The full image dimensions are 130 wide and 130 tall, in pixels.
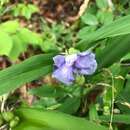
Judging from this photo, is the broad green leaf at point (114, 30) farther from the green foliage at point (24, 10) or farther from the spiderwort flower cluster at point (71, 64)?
the green foliage at point (24, 10)

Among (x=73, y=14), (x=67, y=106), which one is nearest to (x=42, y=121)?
(x=67, y=106)

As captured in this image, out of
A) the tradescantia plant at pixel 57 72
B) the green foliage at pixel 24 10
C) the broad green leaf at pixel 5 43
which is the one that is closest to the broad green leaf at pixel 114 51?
the tradescantia plant at pixel 57 72

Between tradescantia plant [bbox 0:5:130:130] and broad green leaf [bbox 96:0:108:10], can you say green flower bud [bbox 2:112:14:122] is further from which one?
broad green leaf [bbox 96:0:108:10]

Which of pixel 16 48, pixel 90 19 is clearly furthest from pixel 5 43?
pixel 90 19

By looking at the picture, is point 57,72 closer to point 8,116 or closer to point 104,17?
point 8,116

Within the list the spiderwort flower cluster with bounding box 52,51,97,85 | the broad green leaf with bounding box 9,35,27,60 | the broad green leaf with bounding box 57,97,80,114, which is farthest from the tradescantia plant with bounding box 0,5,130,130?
the broad green leaf with bounding box 9,35,27,60

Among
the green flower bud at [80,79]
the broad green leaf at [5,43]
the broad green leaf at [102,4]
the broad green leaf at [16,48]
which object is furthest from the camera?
the broad green leaf at [102,4]

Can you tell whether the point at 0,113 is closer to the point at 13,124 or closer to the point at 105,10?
the point at 13,124
